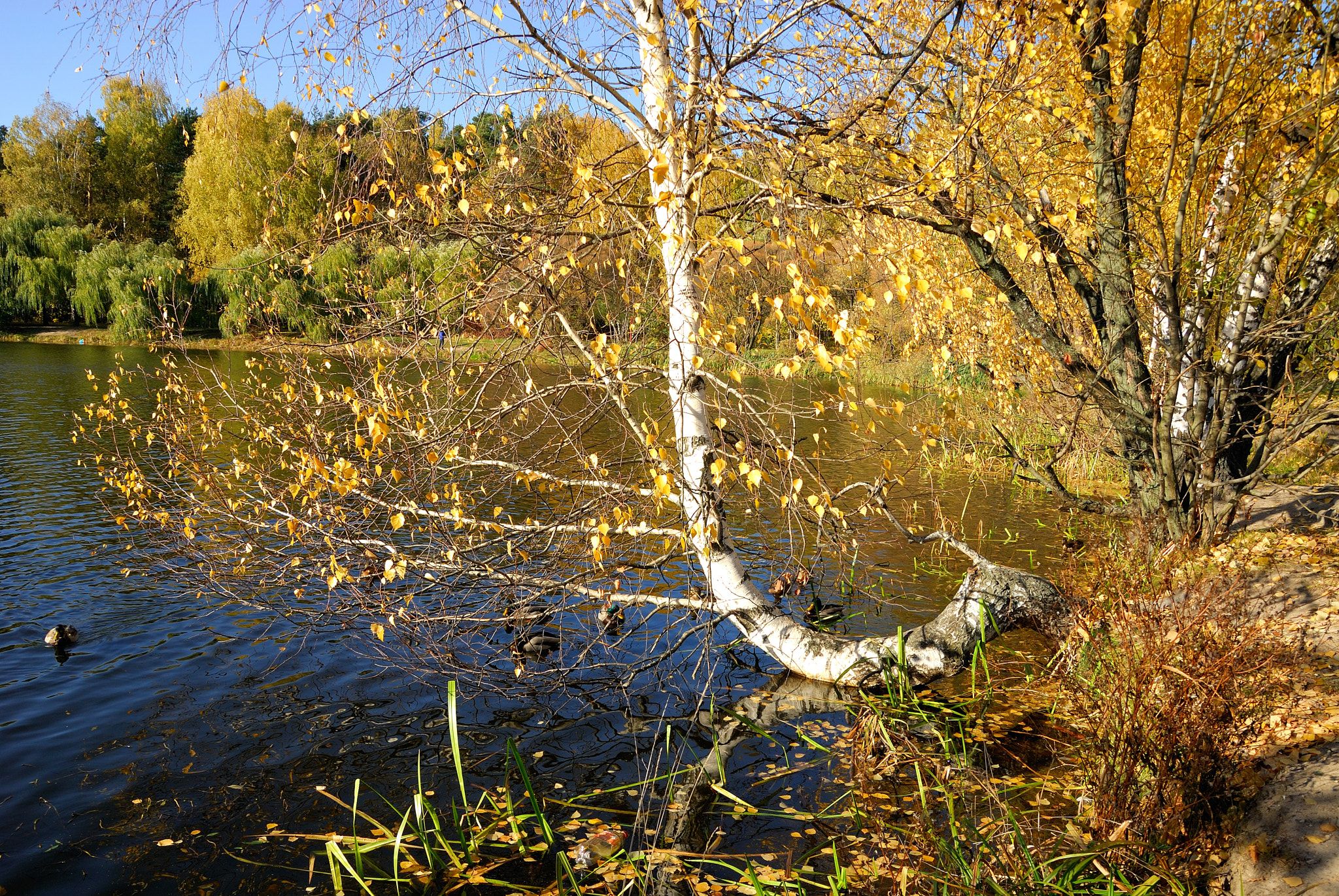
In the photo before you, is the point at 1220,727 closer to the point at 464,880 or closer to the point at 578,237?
the point at 464,880

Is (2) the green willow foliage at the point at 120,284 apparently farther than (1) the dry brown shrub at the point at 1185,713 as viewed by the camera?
Yes

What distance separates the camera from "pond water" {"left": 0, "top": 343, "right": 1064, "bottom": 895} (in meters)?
4.92

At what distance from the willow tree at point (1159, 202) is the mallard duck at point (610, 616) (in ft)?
11.5

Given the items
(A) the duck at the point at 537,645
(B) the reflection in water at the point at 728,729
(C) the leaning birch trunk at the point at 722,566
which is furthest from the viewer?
(A) the duck at the point at 537,645

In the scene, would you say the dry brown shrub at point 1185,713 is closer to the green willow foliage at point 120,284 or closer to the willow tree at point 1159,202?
the willow tree at point 1159,202

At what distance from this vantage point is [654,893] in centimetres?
436

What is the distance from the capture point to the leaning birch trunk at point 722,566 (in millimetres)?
5203

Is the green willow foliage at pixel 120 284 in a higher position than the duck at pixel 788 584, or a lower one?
higher

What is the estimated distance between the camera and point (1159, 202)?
6430 millimetres

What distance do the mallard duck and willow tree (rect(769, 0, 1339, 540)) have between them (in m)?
3.50

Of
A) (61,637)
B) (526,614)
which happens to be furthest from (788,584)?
(61,637)

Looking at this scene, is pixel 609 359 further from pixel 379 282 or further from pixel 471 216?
pixel 379 282

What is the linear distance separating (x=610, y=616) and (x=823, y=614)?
7.63 feet

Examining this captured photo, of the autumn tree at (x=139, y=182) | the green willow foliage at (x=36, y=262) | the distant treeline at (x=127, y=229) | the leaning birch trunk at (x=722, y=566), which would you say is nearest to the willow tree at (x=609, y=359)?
the leaning birch trunk at (x=722, y=566)
